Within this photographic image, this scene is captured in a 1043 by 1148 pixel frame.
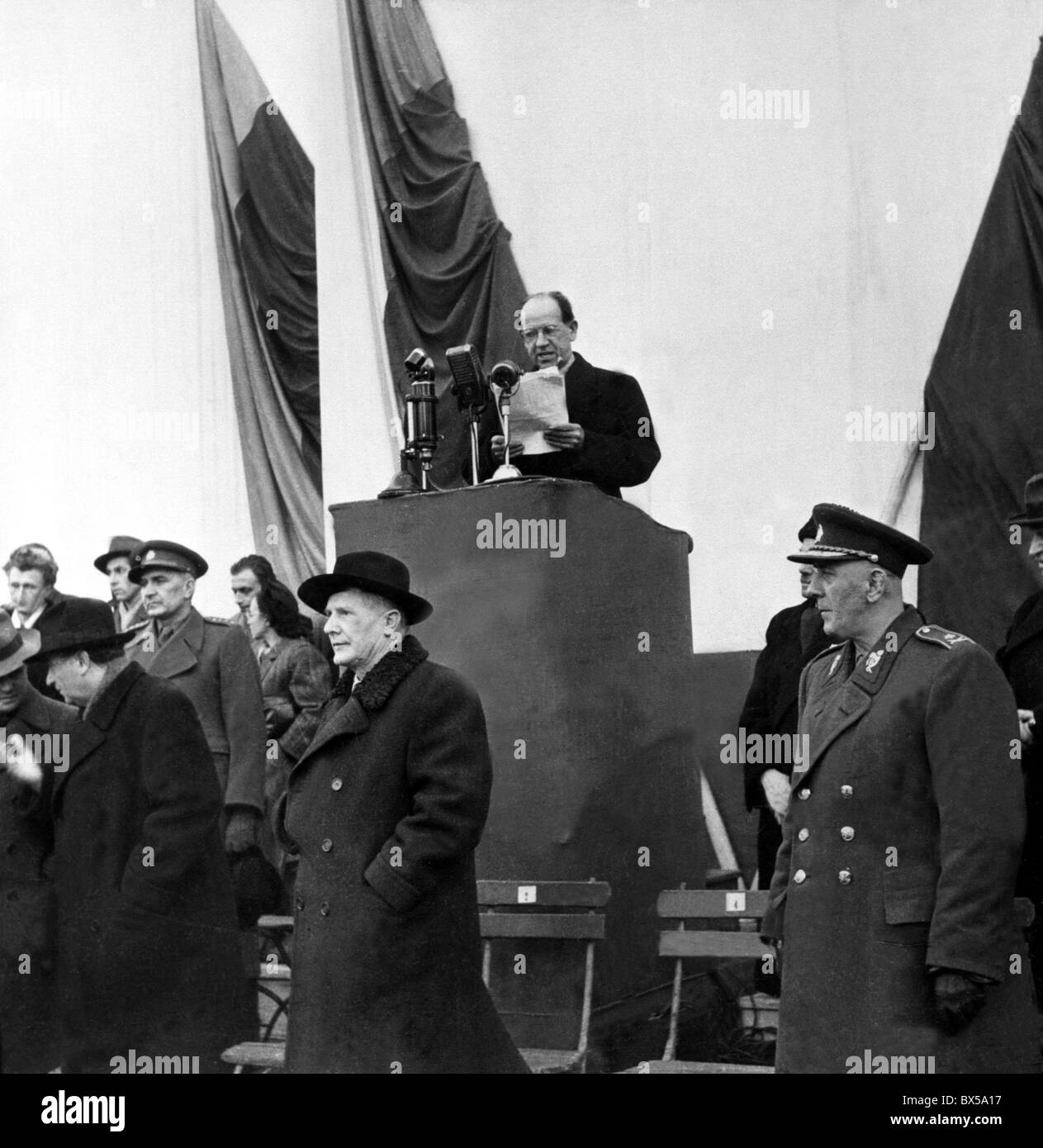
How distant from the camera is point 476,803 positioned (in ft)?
17.3

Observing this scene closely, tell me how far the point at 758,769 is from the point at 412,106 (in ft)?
15.1

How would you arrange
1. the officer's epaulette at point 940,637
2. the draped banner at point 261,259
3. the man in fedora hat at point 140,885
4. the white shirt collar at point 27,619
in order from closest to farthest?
the officer's epaulette at point 940,637
the man in fedora hat at point 140,885
the white shirt collar at point 27,619
the draped banner at point 261,259

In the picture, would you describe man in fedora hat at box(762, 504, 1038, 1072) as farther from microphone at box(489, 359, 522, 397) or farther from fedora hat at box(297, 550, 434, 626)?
microphone at box(489, 359, 522, 397)

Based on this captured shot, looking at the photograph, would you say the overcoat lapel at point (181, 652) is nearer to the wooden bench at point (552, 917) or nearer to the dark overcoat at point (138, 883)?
the dark overcoat at point (138, 883)

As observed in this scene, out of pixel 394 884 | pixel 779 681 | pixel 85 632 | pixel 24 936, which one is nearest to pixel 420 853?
pixel 394 884

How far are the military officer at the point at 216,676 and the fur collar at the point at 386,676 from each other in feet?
6.51

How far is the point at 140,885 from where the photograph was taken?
589 cm

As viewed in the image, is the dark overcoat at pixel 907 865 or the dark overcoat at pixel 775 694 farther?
the dark overcoat at pixel 775 694

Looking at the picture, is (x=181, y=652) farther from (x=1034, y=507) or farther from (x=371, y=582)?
(x=1034, y=507)

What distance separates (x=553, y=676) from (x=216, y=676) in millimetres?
1614

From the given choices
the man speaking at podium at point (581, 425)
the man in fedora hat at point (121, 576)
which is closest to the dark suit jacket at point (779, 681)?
the man speaking at podium at point (581, 425)

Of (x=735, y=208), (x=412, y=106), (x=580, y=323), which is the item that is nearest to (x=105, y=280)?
(x=412, y=106)

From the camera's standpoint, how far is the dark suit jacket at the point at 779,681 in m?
7.14

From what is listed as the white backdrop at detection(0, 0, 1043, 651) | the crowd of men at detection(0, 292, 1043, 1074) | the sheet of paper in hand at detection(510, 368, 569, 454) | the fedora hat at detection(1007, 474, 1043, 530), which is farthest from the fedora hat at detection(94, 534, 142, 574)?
the fedora hat at detection(1007, 474, 1043, 530)
